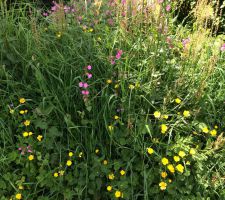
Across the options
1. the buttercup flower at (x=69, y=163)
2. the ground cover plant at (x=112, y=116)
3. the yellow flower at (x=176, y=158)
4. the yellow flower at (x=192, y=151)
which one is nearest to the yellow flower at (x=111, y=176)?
the ground cover plant at (x=112, y=116)

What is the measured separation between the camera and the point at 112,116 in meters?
2.12

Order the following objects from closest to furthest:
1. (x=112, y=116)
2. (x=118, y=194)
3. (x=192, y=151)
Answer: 1. (x=118, y=194)
2. (x=192, y=151)
3. (x=112, y=116)

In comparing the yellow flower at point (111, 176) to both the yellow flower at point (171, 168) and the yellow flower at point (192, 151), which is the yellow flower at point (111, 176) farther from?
the yellow flower at point (192, 151)

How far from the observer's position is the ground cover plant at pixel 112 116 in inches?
75.4

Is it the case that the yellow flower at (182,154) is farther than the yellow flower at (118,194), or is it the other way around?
the yellow flower at (182,154)

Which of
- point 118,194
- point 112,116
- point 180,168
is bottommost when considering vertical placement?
point 118,194

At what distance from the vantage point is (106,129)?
6.70 feet

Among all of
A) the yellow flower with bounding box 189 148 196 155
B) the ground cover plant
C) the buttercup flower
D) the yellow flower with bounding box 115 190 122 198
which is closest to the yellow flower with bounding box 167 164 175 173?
the ground cover plant

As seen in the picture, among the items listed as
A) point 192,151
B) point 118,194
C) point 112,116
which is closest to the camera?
point 118,194

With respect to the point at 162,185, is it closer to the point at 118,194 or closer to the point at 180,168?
the point at 180,168

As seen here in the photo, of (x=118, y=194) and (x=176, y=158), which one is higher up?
(x=176, y=158)

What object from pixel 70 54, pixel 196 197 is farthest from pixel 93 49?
pixel 196 197

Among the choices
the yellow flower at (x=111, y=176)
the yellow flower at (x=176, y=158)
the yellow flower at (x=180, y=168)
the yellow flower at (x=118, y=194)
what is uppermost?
the yellow flower at (x=176, y=158)

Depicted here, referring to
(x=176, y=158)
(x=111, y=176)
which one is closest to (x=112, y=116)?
(x=111, y=176)
